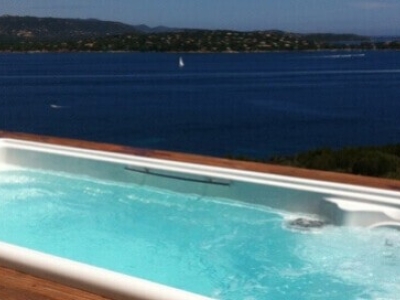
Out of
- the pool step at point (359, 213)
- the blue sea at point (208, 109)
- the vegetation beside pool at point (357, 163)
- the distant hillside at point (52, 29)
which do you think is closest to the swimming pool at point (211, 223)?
the pool step at point (359, 213)

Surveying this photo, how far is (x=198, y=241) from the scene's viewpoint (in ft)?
13.4

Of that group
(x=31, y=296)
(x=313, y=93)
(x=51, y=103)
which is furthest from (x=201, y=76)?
(x=31, y=296)

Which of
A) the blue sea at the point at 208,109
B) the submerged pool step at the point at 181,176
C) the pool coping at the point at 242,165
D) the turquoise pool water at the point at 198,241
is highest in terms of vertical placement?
the pool coping at the point at 242,165

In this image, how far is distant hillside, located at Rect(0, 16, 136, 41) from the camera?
54.4 m

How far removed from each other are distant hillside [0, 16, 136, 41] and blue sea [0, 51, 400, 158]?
7.11m

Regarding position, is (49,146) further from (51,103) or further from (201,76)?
(201,76)

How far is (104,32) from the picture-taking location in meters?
59.0

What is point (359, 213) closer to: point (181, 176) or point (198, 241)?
point (198, 241)

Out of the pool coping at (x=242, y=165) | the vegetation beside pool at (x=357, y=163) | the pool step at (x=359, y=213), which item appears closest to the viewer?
the pool step at (x=359, y=213)

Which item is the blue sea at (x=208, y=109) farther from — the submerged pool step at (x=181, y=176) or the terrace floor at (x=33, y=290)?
the terrace floor at (x=33, y=290)

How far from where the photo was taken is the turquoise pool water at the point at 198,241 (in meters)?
3.43

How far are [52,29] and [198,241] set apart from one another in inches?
2116

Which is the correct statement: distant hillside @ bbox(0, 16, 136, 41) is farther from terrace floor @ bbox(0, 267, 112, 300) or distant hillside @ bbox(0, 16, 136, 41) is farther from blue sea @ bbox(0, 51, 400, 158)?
terrace floor @ bbox(0, 267, 112, 300)

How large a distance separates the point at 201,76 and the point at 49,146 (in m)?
40.1
